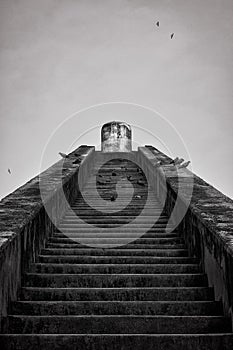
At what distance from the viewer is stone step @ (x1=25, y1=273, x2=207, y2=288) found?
11.3 feet

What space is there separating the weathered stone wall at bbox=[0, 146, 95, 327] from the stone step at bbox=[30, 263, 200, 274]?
0.17 metres

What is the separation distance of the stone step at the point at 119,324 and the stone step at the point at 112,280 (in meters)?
0.63

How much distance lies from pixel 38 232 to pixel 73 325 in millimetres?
1500

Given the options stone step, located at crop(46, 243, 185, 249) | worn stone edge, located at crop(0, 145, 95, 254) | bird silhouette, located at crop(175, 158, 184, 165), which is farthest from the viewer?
bird silhouette, located at crop(175, 158, 184, 165)

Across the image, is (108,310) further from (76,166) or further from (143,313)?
(76,166)

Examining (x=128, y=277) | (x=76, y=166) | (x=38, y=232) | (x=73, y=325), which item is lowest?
(x=73, y=325)

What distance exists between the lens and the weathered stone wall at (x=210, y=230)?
9.48 feet

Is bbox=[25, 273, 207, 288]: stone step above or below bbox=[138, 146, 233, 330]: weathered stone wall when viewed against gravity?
below

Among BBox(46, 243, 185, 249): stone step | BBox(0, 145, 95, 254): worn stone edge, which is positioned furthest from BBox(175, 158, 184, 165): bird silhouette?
BBox(46, 243, 185, 249): stone step

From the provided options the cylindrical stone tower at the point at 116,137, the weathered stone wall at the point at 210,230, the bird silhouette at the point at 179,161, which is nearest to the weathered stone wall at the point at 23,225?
the weathered stone wall at the point at 210,230

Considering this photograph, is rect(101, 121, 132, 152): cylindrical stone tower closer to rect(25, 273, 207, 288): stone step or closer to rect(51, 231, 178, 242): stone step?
rect(51, 231, 178, 242): stone step

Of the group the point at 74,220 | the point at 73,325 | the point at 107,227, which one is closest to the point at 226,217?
the point at 73,325

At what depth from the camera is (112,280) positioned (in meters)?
3.46

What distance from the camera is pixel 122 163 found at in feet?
40.9
